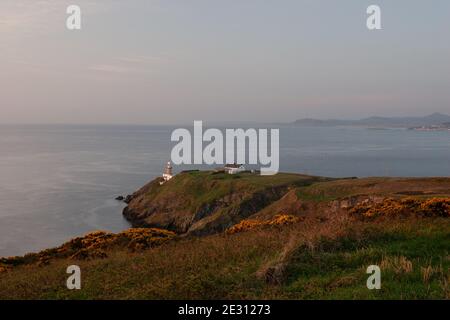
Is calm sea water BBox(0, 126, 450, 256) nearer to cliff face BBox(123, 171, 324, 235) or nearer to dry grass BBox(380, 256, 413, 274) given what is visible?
cliff face BBox(123, 171, 324, 235)

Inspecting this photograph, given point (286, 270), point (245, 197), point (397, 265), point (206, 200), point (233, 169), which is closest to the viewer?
point (397, 265)

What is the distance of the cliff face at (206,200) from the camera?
7075 cm

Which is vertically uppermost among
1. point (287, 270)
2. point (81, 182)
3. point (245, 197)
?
point (287, 270)

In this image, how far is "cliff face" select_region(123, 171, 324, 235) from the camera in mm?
70750

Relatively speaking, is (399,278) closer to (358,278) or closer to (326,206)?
(358,278)

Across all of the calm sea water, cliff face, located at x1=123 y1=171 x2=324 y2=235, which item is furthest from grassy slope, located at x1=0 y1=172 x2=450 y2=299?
the calm sea water

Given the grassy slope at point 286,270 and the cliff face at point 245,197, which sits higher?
the grassy slope at point 286,270

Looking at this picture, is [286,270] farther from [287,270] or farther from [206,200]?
[206,200]

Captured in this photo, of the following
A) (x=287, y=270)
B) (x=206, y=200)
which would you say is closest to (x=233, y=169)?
(x=206, y=200)

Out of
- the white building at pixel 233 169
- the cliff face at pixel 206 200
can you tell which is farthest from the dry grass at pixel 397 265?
the white building at pixel 233 169

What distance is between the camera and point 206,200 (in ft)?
268

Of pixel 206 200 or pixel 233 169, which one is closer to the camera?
pixel 206 200

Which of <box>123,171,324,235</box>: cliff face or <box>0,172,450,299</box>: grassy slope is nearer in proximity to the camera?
<box>0,172,450,299</box>: grassy slope

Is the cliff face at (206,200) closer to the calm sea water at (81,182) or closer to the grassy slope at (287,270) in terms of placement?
the calm sea water at (81,182)
